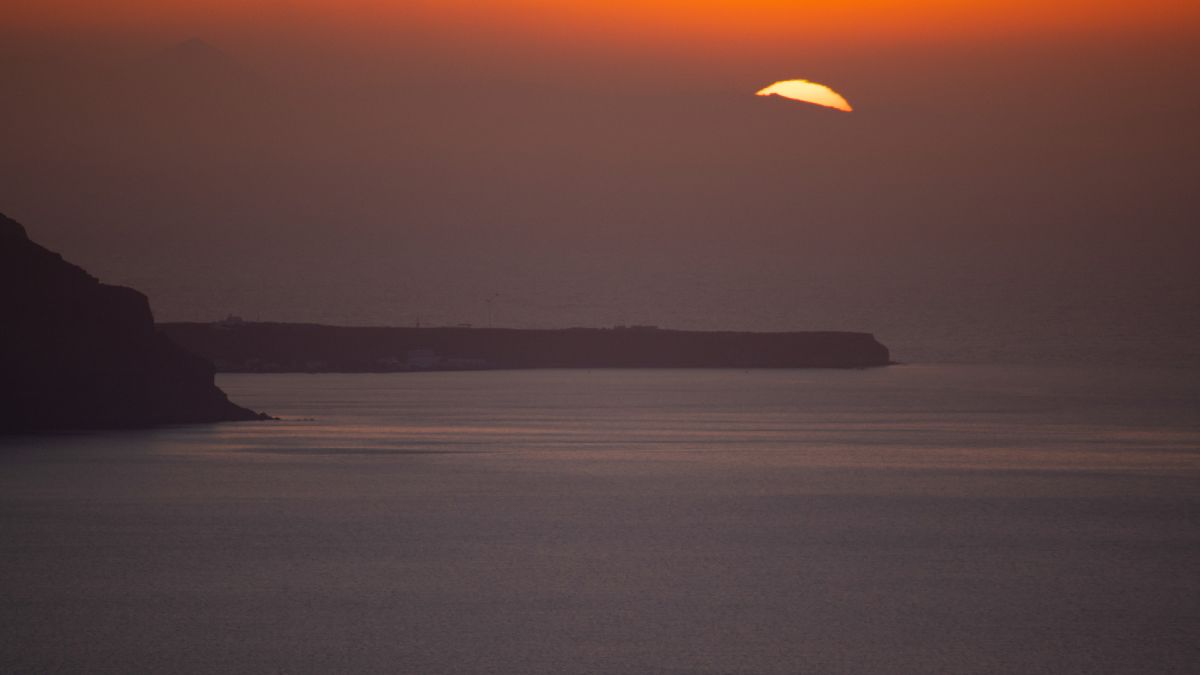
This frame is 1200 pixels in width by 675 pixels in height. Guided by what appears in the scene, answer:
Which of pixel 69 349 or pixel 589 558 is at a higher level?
pixel 69 349

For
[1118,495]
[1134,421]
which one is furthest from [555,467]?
[1134,421]

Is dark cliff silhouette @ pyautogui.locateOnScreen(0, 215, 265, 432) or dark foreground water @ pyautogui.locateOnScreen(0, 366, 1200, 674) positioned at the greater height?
dark cliff silhouette @ pyautogui.locateOnScreen(0, 215, 265, 432)

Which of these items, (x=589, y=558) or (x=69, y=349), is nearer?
(x=589, y=558)

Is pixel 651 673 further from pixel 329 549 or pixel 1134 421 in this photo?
pixel 1134 421

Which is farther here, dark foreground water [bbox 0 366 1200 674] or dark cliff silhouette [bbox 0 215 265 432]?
dark cliff silhouette [bbox 0 215 265 432]

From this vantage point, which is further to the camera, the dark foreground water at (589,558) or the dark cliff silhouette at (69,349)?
the dark cliff silhouette at (69,349)
